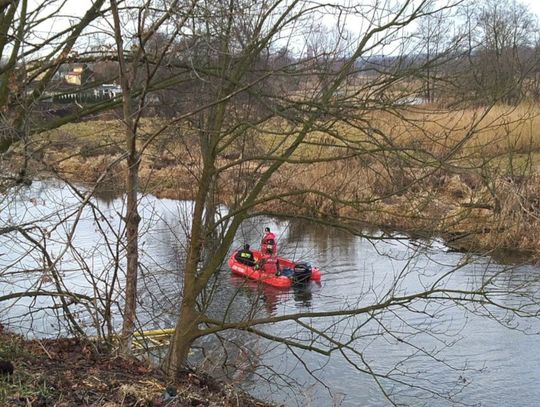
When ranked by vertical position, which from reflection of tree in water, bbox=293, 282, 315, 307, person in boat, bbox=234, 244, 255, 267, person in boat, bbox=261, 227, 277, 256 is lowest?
reflection of tree in water, bbox=293, 282, 315, 307

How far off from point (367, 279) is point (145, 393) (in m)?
11.1

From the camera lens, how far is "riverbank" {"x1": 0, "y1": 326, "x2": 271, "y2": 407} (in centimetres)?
377

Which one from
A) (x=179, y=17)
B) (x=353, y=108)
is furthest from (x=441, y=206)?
(x=179, y=17)

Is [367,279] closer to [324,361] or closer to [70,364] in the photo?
[324,361]

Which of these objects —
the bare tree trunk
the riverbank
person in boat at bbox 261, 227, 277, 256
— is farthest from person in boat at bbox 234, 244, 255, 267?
the riverbank

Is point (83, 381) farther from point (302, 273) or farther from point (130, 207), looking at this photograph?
point (302, 273)

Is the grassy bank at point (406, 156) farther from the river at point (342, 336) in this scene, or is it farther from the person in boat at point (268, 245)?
the person in boat at point (268, 245)

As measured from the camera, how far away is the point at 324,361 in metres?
10.9

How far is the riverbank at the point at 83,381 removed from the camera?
12.4ft

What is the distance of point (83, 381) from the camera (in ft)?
13.5

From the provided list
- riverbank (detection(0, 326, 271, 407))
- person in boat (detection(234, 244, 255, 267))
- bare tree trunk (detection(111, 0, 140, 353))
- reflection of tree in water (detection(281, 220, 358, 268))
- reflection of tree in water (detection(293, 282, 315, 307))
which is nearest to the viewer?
riverbank (detection(0, 326, 271, 407))

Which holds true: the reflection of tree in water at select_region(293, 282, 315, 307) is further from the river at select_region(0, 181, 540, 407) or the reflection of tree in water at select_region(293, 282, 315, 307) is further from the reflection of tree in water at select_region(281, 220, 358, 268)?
the reflection of tree in water at select_region(281, 220, 358, 268)

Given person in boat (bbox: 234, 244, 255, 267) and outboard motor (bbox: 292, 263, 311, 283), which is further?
outboard motor (bbox: 292, 263, 311, 283)

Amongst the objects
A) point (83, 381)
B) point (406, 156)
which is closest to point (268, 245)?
point (406, 156)
